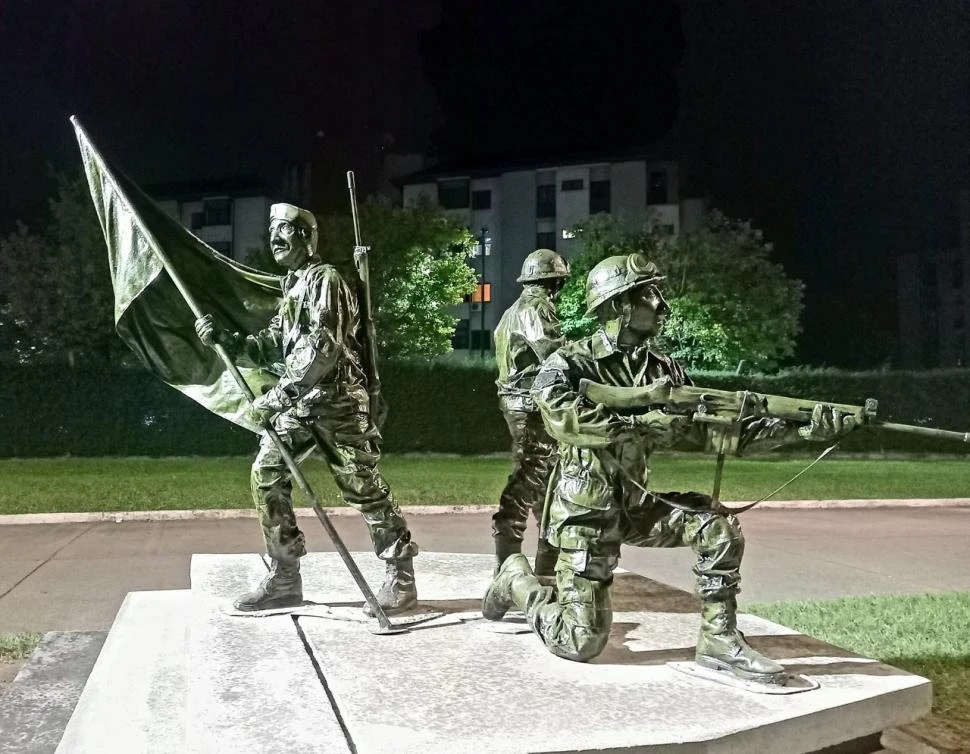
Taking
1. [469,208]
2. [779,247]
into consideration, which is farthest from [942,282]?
[469,208]

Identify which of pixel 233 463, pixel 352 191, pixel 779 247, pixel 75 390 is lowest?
pixel 233 463

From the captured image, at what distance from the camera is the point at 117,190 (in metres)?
5.57

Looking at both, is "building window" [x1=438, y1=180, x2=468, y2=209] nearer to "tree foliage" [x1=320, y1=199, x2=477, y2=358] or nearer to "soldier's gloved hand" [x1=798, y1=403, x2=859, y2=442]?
"tree foliage" [x1=320, y1=199, x2=477, y2=358]

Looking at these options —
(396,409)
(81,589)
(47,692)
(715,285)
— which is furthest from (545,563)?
(715,285)

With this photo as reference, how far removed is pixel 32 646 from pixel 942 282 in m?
37.4

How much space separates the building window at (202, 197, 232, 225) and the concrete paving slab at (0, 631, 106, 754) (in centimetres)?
2393

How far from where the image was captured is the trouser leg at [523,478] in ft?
19.7

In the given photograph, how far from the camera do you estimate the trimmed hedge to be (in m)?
21.1

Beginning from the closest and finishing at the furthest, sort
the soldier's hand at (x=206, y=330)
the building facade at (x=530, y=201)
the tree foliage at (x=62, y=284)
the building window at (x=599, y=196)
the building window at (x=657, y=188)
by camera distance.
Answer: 1. the soldier's hand at (x=206, y=330)
2. the tree foliage at (x=62, y=284)
3. the building facade at (x=530, y=201)
4. the building window at (x=657, y=188)
5. the building window at (x=599, y=196)

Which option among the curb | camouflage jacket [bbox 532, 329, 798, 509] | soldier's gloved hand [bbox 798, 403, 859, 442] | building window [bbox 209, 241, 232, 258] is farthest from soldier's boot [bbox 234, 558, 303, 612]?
building window [bbox 209, 241, 232, 258]

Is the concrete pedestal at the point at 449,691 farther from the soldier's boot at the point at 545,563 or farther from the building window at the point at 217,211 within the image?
the building window at the point at 217,211

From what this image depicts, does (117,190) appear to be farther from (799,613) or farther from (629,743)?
(799,613)

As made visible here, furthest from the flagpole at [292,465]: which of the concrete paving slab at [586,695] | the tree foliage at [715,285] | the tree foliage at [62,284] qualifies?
the tree foliage at [715,285]

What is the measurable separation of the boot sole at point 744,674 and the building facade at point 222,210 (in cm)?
2537
